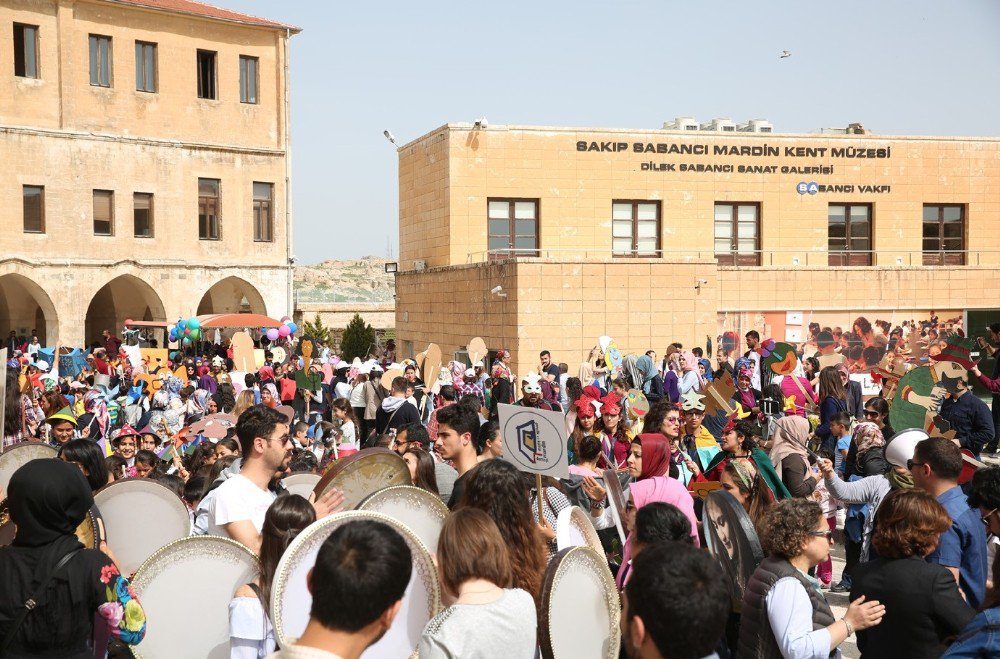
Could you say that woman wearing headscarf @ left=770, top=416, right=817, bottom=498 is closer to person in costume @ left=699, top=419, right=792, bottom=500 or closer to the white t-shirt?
person in costume @ left=699, top=419, right=792, bottom=500

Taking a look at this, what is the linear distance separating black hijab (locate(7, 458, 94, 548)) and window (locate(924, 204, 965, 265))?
3089cm

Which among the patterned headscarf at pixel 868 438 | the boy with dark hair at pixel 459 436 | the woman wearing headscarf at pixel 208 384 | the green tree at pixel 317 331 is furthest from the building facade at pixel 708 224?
the boy with dark hair at pixel 459 436

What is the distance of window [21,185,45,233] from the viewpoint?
30641 millimetres

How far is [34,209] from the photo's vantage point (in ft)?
101

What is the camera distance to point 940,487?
541 centimetres

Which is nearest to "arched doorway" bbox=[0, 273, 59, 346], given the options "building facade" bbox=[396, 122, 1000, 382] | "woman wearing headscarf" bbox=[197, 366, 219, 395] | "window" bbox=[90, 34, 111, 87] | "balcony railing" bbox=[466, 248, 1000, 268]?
"window" bbox=[90, 34, 111, 87]

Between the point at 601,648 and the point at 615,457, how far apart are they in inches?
197

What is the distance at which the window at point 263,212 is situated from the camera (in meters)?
34.7

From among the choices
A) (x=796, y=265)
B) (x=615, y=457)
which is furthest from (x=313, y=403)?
(x=796, y=265)

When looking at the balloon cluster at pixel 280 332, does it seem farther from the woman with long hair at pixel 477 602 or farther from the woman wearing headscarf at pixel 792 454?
the woman with long hair at pixel 477 602

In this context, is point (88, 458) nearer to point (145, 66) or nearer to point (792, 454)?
point (792, 454)

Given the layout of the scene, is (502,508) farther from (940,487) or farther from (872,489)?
(872,489)

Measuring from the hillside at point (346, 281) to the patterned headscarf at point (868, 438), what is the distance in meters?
56.1

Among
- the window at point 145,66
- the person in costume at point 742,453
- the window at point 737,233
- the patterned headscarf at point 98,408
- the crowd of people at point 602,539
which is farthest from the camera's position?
the window at point 145,66
